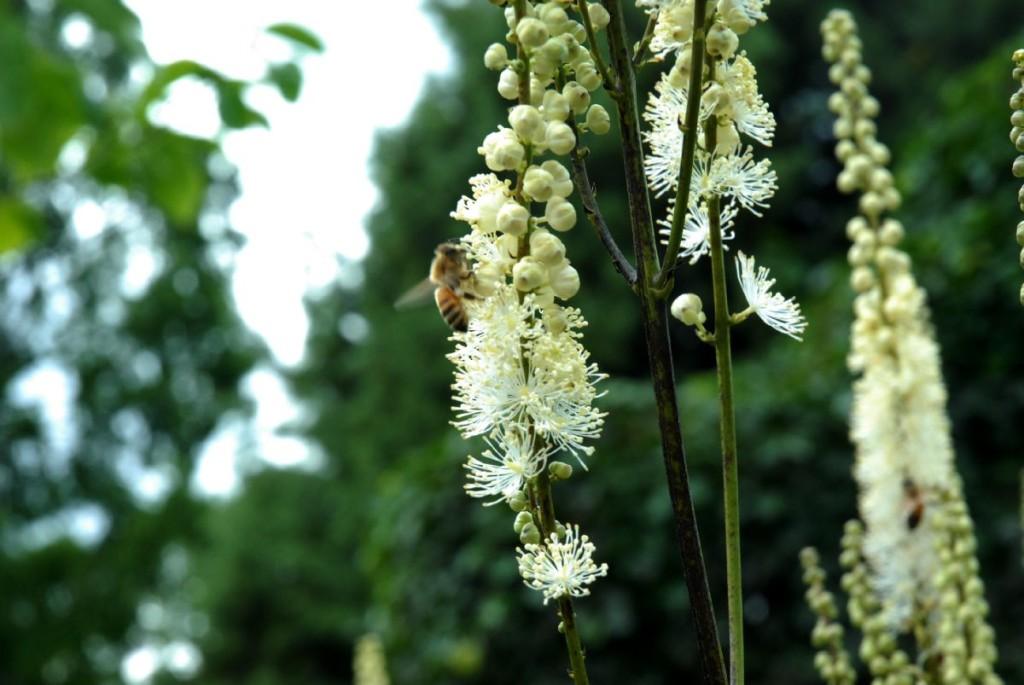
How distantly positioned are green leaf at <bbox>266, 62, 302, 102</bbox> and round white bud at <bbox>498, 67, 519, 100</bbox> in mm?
1800

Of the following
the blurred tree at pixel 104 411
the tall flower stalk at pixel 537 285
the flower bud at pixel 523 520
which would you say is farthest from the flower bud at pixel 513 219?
the blurred tree at pixel 104 411

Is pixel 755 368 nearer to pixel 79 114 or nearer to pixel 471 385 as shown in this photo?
pixel 79 114

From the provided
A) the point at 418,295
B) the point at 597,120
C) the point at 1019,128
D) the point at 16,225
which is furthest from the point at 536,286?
the point at 16,225

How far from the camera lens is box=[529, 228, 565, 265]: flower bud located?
1.41m

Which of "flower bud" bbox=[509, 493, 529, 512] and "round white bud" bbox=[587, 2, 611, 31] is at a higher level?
"round white bud" bbox=[587, 2, 611, 31]

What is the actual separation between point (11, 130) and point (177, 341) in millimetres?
20539

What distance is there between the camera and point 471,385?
1.58 meters

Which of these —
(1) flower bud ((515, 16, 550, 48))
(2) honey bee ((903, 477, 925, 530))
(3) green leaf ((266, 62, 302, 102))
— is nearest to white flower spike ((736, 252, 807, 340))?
(1) flower bud ((515, 16, 550, 48))

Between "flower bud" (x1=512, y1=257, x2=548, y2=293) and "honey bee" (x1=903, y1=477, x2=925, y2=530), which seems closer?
"flower bud" (x1=512, y1=257, x2=548, y2=293)

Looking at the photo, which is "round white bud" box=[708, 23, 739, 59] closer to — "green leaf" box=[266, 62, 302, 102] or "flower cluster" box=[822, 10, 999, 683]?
"flower cluster" box=[822, 10, 999, 683]

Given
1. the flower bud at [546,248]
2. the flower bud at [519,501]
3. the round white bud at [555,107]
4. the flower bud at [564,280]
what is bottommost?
the flower bud at [519,501]

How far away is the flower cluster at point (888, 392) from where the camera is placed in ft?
9.87

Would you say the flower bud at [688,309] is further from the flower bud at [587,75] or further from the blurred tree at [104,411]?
the blurred tree at [104,411]

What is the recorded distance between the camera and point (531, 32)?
4.53 ft
